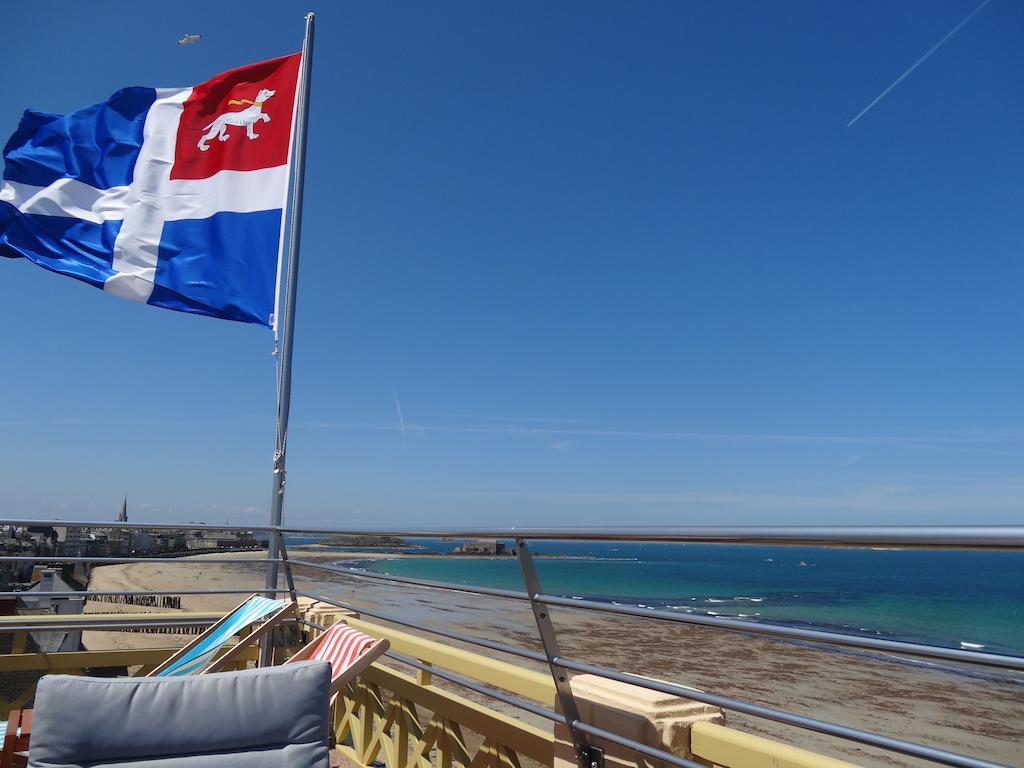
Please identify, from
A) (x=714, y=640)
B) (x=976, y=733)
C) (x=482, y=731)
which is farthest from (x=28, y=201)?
(x=714, y=640)

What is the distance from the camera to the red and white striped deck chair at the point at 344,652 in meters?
2.52

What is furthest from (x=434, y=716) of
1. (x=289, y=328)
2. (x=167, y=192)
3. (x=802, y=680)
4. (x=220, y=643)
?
(x=802, y=680)

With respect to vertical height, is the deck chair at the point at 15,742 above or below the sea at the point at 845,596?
above

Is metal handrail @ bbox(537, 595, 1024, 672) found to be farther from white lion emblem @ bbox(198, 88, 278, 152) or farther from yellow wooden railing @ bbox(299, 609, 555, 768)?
white lion emblem @ bbox(198, 88, 278, 152)

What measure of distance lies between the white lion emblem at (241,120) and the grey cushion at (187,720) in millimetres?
5183

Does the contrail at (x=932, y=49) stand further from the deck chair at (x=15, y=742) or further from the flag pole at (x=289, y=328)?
the deck chair at (x=15, y=742)

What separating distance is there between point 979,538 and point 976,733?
1475 cm

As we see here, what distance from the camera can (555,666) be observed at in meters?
2.04

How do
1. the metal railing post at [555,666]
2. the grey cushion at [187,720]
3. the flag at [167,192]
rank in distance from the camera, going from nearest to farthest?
the grey cushion at [187,720]
the metal railing post at [555,666]
the flag at [167,192]

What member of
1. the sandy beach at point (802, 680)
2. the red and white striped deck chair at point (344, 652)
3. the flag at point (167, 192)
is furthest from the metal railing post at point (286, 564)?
the sandy beach at point (802, 680)

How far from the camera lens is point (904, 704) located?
1433 centimetres

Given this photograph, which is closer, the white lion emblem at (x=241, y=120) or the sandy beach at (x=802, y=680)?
the white lion emblem at (x=241, y=120)

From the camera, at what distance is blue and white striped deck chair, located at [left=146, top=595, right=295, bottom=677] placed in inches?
125

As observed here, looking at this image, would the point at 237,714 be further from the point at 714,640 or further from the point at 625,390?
the point at 625,390
